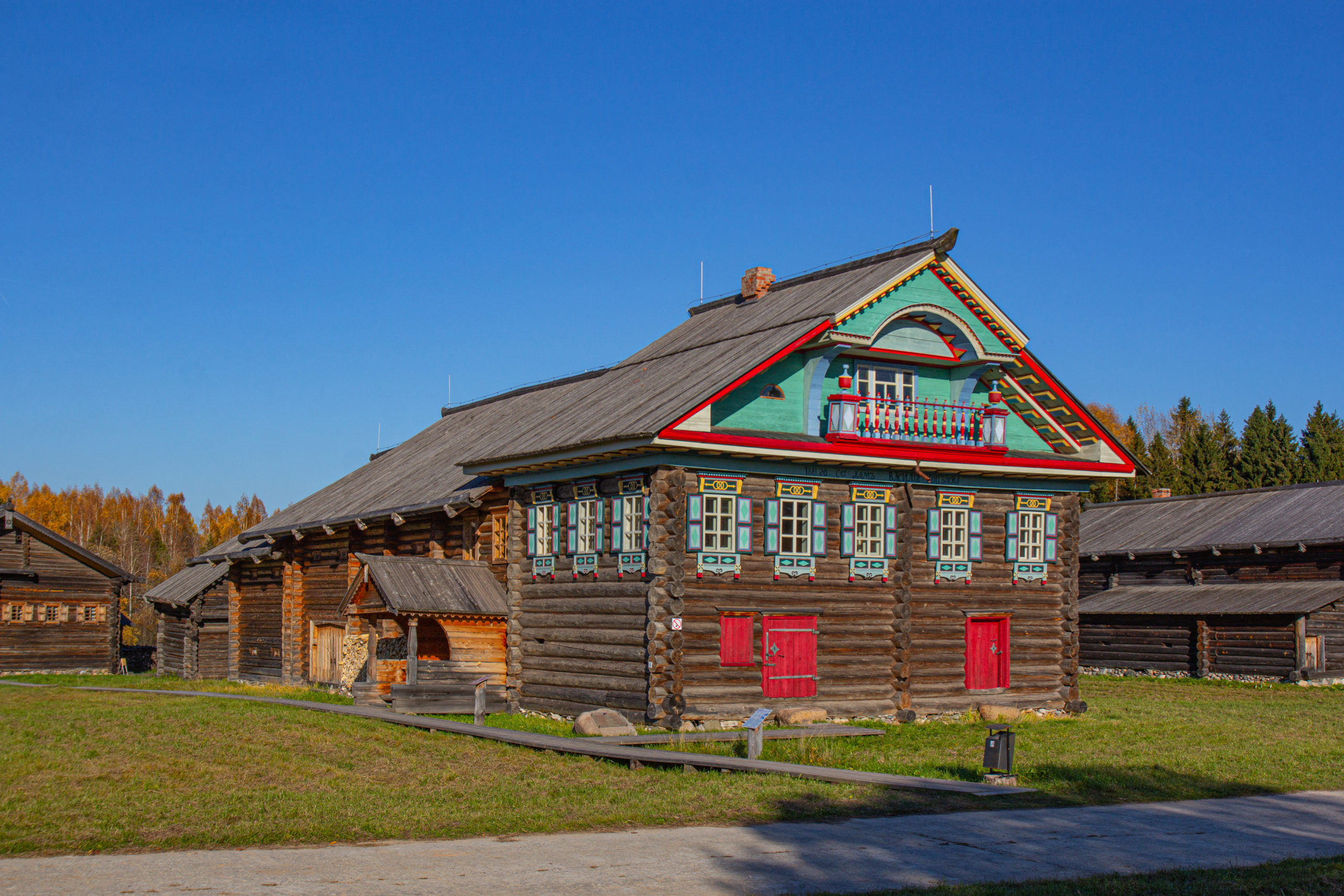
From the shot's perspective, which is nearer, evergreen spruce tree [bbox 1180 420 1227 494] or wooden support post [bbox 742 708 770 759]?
wooden support post [bbox 742 708 770 759]

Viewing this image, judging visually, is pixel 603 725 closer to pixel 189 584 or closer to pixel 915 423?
pixel 915 423

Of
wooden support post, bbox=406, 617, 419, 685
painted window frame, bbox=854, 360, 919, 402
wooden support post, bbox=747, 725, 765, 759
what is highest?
painted window frame, bbox=854, 360, 919, 402

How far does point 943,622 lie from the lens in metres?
30.2

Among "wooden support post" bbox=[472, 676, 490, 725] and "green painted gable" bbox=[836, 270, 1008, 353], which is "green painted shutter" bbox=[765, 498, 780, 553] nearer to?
"green painted gable" bbox=[836, 270, 1008, 353]

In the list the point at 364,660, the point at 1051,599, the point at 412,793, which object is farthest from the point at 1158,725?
the point at 364,660

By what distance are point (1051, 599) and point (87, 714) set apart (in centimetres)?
2171

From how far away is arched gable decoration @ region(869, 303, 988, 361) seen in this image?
28781 mm

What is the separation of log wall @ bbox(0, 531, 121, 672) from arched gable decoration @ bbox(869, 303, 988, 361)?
1347 inches

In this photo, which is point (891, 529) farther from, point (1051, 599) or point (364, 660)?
point (364, 660)

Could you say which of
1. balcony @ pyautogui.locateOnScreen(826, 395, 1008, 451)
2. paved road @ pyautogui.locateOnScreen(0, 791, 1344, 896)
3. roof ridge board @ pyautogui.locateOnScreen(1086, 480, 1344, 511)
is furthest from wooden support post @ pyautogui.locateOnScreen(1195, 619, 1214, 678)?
paved road @ pyautogui.locateOnScreen(0, 791, 1344, 896)

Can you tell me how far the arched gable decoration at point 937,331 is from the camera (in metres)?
28.8

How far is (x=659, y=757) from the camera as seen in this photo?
800 inches

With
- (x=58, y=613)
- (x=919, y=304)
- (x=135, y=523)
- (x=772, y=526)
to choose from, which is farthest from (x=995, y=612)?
(x=135, y=523)

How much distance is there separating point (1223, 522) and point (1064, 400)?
20438mm
